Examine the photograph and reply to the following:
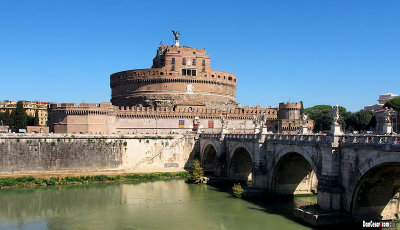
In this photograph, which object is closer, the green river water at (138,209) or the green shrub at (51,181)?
the green river water at (138,209)

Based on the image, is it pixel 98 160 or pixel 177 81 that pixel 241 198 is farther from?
pixel 177 81

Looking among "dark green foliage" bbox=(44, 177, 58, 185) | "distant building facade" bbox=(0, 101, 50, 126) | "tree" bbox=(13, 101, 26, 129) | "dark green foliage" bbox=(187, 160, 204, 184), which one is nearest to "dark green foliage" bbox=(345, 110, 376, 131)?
"dark green foliage" bbox=(187, 160, 204, 184)

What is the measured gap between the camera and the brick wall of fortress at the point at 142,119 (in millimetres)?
54875

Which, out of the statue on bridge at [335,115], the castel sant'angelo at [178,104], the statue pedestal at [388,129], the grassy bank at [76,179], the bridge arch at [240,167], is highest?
the castel sant'angelo at [178,104]

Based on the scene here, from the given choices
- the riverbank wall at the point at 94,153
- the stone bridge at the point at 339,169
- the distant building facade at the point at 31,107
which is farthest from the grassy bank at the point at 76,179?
the distant building facade at the point at 31,107

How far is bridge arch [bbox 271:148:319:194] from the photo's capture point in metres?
32.8

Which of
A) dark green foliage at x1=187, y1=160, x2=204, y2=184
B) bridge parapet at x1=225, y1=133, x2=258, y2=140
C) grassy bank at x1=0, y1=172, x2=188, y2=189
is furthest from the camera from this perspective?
dark green foliage at x1=187, y1=160, x2=204, y2=184

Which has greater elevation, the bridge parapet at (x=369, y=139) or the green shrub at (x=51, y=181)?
the bridge parapet at (x=369, y=139)

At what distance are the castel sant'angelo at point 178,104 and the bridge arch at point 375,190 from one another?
35.0 m

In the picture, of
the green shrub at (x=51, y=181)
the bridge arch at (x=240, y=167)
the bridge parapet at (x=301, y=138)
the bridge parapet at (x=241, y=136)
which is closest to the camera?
the bridge parapet at (x=301, y=138)

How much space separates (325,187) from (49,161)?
3252cm

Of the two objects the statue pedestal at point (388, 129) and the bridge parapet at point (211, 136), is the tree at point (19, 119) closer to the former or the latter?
the bridge parapet at point (211, 136)

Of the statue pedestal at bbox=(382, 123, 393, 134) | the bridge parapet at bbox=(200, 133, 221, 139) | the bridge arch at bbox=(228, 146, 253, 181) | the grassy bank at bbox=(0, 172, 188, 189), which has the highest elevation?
the statue pedestal at bbox=(382, 123, 393, 134)

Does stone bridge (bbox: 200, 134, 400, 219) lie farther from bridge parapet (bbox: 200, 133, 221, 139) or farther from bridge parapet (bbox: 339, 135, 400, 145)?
bridge parapet (bbox: 200, 133, 221, 139)
